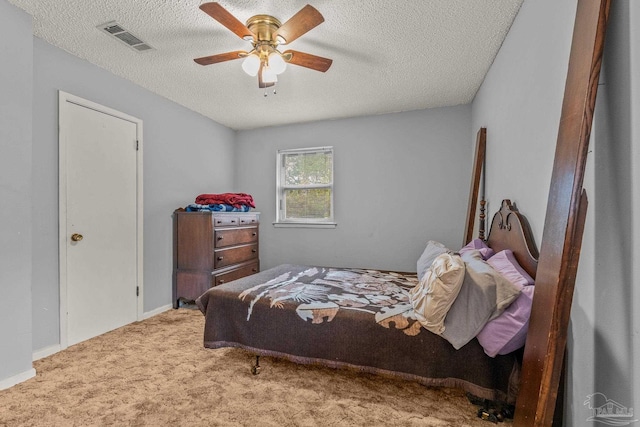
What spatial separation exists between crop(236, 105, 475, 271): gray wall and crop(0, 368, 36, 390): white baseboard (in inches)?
116

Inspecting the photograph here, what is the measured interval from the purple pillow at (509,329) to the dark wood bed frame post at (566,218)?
0.73ft

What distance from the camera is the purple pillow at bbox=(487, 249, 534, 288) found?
4.96 ft

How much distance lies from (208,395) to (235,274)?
2.10m

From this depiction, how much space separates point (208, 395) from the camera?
5.95 feet

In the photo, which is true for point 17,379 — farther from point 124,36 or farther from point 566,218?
point 566,218

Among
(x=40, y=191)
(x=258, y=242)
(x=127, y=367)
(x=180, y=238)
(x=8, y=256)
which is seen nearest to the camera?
(x=8, y=256)

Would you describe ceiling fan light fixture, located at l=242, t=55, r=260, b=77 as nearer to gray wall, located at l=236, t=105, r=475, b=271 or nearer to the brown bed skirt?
the brown bed skirt

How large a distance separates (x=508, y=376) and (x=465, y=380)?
211 mm

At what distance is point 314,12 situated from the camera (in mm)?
1669

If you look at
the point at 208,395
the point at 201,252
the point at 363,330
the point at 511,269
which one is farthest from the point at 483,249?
the point at 201,252

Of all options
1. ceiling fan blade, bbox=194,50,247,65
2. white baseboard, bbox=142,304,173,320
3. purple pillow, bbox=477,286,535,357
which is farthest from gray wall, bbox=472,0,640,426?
white baseboard, bbox=142,304,173,320

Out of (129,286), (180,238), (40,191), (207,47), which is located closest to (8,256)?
(40,191)

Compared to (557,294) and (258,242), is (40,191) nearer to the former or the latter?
(258,242)

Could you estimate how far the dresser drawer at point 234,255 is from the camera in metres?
3.50
